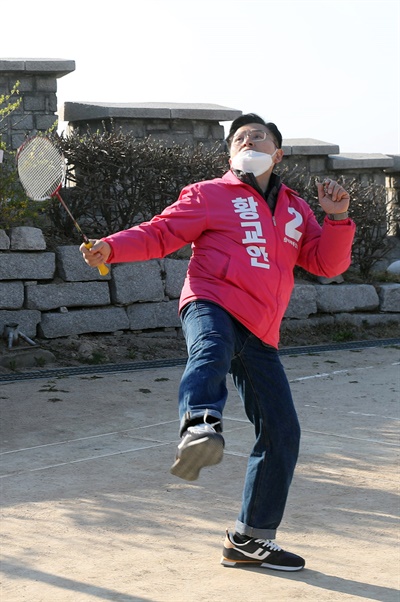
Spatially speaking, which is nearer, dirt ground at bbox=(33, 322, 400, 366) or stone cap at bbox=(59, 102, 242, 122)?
dirt ground at bbox=(33, 322, 400, 366)

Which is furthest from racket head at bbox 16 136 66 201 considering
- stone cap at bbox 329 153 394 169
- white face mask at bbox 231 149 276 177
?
stone cap at bbox 329 153 394 169

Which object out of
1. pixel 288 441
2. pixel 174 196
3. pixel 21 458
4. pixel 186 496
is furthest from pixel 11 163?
pixel 288 441

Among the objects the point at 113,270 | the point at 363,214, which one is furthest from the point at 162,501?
the point at 363,214

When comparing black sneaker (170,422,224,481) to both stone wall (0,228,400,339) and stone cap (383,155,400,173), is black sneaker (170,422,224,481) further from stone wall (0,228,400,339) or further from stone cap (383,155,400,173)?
stone cap (383,155,400,173)

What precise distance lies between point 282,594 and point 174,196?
7.51m

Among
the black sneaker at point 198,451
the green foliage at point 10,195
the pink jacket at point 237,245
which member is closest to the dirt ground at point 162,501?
the black sneaker at point 198,451

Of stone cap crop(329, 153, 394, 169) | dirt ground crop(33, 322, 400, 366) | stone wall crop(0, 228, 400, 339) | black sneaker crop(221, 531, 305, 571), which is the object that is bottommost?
black sneaker crop(221, 531, 305, 571)

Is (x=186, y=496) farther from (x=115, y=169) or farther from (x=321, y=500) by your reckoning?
(x=115, y=169)

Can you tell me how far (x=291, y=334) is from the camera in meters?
11.1

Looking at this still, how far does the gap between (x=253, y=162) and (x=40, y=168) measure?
142cm

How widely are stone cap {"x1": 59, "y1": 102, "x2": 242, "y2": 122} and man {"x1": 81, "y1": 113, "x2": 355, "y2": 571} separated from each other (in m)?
7.40

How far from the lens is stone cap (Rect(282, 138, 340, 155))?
13.0 meters

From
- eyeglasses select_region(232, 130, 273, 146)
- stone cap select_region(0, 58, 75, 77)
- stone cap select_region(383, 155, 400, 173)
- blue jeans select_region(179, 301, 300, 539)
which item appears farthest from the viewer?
stone cap select_region(383, 155, 400, 173)

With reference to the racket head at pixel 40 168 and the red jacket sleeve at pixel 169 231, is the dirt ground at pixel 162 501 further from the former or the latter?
the racket head at pixel 40 168
